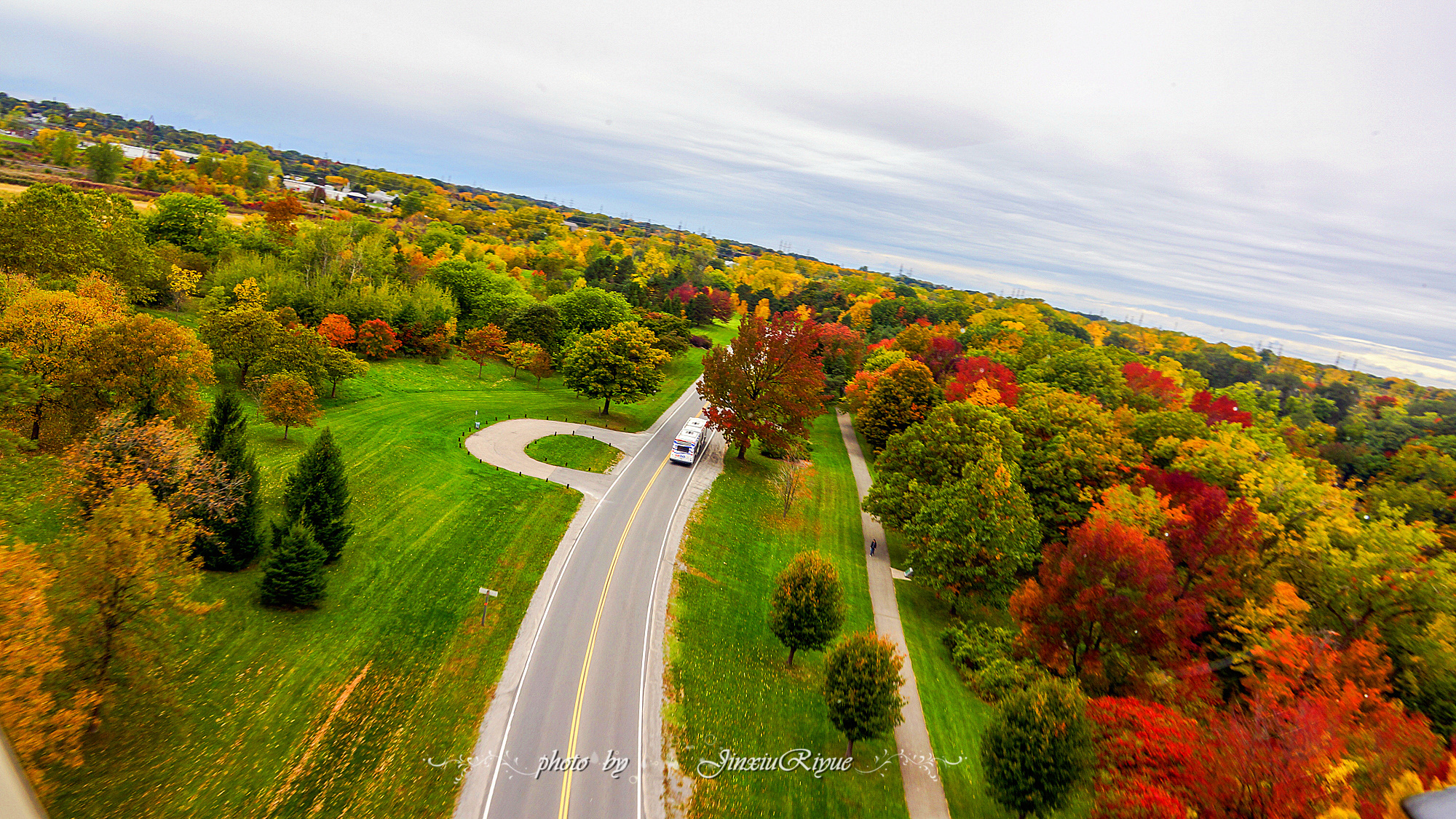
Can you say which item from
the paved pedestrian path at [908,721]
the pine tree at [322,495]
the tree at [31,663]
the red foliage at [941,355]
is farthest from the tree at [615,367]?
the tree at [31,663]

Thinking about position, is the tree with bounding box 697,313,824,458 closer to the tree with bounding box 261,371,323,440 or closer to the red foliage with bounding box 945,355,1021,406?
the red foliage with bounding box 945,355,1021,406

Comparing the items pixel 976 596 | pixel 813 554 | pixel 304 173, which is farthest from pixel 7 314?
pixel 304 173

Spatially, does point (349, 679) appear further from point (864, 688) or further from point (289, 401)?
point (289, 401)

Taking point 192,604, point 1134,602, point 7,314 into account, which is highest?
point 7,314

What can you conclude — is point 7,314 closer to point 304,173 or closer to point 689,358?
point 689,358

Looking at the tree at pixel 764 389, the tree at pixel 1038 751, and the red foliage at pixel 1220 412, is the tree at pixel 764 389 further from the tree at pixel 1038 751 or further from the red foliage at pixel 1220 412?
the red foliage at pixel 1220 412
